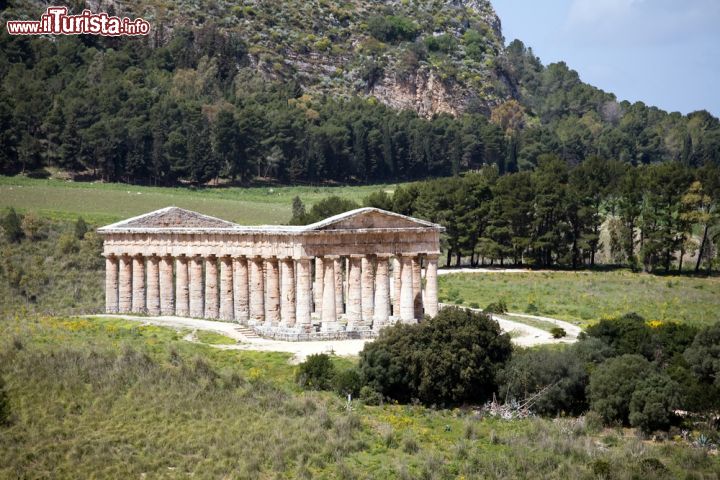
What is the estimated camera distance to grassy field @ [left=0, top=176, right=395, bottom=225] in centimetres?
11150

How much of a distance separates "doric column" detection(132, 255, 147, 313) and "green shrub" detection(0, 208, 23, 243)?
1020 inches

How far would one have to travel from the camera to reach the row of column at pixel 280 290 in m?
67.4

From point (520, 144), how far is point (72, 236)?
80.2m

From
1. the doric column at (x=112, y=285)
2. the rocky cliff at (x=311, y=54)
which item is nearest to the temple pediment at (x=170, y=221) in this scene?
the doric column at (x=112, y=285)

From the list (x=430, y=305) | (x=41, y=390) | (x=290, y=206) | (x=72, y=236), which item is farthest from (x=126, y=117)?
(x=41, y=390)

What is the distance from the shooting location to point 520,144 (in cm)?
16825

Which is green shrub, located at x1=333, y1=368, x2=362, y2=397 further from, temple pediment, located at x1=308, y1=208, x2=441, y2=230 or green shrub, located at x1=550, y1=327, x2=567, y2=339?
green shrub, located at x1=550, y1=327, x2=567, y2=339

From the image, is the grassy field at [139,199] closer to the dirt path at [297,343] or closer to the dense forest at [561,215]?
the dense forest at [561,215]

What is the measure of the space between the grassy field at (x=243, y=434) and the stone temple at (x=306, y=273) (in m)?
11.2

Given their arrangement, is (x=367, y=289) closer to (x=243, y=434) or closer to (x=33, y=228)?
(x=243, y=434)

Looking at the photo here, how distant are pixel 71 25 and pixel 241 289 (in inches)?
3573

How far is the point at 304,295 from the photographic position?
6681 cm

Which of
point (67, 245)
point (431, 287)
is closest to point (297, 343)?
Answer: point (431, 287)

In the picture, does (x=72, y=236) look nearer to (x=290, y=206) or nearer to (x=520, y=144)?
(x=290, y=206)
